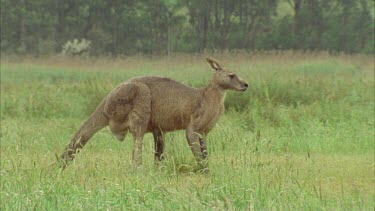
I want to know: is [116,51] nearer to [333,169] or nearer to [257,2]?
[257,2]

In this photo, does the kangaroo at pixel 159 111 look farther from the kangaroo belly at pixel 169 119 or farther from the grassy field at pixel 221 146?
the grassy field at pixel 221 146

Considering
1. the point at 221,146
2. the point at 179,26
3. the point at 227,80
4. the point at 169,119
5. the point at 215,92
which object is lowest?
the point at 179,26

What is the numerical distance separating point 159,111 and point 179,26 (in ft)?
56.9

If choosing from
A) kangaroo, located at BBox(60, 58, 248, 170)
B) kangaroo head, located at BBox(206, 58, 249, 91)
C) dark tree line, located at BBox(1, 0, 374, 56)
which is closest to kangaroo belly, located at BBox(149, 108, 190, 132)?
kangaroo, located at BBox(60, 58, 248, 170)

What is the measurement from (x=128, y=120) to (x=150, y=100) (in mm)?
323

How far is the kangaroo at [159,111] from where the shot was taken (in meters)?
7.22

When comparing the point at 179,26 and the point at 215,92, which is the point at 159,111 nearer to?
the point at 215,92

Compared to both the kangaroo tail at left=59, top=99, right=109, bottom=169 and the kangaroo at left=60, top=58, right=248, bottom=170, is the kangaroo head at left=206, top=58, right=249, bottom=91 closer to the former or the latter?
the kangaroo at left=60, top=58, right=248, bottom=170

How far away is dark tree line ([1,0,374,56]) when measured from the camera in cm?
2247

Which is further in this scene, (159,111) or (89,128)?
(89,128)

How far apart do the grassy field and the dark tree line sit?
3172mm

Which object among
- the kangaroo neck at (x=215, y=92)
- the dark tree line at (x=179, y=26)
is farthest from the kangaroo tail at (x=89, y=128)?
the dark tree line at (x=179, y=26)

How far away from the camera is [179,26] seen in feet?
80.1

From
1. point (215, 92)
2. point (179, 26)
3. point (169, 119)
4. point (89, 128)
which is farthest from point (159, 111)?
point (179, 26)
